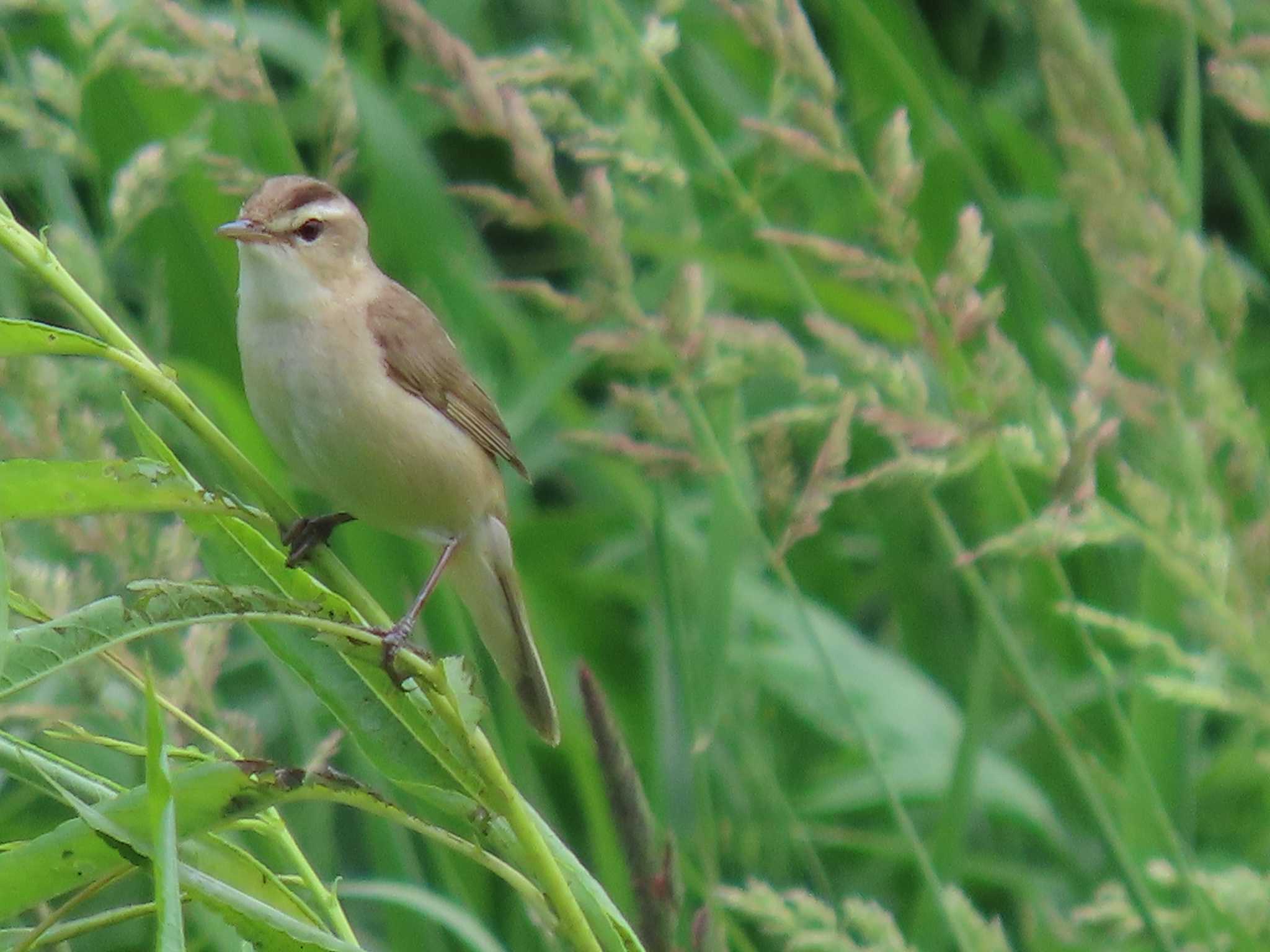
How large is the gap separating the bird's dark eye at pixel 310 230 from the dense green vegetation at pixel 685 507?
16 cm

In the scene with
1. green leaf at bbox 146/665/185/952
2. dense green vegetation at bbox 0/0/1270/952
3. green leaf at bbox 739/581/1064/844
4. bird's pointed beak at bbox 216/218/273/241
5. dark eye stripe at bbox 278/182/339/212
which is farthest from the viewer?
green leaf at bbox 739/581/1064/844

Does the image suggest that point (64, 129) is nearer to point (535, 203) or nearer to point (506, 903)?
point (535, 203)

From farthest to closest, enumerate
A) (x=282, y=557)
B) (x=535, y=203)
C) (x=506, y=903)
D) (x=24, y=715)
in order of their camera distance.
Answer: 1. (x=506, y=903)
2. (x=535, y=203)
3. (x=24, y=715)
4. (x=282, y=557)

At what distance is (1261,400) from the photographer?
11.1 feet

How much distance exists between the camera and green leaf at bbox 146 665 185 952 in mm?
864

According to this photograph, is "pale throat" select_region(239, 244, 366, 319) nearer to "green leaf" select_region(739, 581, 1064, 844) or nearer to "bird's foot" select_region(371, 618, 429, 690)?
"green leaf" select_region(739, 581, 1064, 844)

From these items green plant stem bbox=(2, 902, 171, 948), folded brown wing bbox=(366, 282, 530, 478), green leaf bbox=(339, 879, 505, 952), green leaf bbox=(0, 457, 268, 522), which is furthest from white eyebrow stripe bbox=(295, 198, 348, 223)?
green plant stem bbox=(2, 902, 171, 948)

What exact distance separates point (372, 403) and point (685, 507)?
1.18 m

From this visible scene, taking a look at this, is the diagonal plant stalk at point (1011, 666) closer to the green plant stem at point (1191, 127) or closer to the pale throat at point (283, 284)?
the green plant stem at point (1191, 127)

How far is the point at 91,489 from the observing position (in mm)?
989

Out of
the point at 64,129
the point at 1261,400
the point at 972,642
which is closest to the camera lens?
the point at 64,129

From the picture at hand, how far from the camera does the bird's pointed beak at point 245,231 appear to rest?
88.5 inches

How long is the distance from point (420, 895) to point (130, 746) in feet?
3.12

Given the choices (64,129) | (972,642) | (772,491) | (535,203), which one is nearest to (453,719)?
(772,491)
